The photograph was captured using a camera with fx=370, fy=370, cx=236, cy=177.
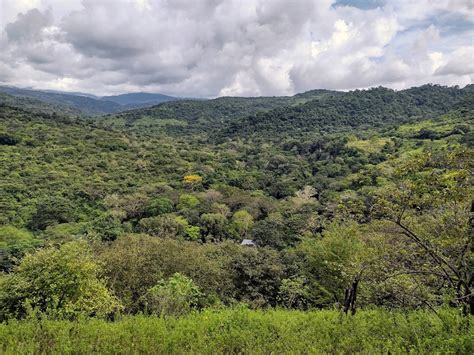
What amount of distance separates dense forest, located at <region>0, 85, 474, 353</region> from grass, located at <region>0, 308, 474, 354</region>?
0.04 meters

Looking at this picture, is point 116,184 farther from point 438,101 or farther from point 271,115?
point 438,101

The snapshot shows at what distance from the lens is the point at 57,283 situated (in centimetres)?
1198

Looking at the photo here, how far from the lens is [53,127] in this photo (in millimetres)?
82875

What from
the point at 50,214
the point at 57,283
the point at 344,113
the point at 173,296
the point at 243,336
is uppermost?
the point at 344,113

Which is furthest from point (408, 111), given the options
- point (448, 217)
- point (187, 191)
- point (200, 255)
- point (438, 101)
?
point (448, 217)

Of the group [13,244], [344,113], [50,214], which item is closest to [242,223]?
[13,244]

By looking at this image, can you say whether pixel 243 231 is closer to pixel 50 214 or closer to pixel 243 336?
pixel 50 214

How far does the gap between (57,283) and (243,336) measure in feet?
31.8

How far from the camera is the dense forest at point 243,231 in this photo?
539 cm

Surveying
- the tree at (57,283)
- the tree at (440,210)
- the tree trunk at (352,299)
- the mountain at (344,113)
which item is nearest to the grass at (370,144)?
the mountain at (344,113)

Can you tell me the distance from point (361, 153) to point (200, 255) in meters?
58.3

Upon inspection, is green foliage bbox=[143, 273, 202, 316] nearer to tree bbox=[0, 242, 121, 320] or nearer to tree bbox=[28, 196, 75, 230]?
tree bbox=[0, 242, 121, 320]

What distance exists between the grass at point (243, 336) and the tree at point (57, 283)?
724 cm

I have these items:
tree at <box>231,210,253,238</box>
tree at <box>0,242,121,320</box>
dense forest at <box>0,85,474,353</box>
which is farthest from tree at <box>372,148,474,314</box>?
tree at <box>231,210,253,238</box>
